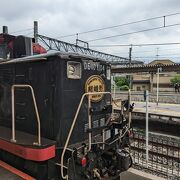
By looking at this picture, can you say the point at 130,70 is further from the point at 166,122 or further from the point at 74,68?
the point at 74,68

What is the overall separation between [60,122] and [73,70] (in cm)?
86

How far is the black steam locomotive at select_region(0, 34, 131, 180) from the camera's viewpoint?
3.62 metres

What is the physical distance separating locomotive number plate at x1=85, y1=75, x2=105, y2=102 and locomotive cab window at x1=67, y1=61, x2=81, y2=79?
26 centimetres

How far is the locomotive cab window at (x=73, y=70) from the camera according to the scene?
3.98m

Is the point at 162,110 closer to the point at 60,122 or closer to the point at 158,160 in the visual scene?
the point at 158,160

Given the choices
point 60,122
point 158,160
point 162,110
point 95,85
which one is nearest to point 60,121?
point 60,122

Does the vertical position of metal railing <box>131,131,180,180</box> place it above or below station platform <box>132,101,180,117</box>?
below

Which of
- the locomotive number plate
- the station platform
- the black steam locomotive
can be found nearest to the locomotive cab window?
the black steam locomotive

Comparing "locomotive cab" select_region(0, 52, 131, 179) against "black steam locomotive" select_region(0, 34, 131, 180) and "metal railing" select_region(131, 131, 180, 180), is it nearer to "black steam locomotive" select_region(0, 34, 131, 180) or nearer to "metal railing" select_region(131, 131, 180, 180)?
"black steam locomotive" select_region(0, 34, 131, 180)

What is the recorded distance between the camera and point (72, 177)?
356cm

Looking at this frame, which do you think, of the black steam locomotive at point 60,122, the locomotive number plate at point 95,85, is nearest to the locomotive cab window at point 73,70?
the black steam locomotive at point 60,122

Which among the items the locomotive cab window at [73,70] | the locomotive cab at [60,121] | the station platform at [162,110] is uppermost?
the locomotive cab window at [73,70]

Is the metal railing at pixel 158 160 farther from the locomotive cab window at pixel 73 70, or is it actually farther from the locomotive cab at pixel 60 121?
the locomotive cab window at pixel 73 70

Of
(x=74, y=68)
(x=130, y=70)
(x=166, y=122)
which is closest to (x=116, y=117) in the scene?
(x=74, y=68)
